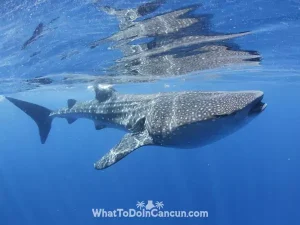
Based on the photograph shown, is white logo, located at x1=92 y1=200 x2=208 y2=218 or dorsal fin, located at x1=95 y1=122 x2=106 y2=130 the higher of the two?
dorsal fin, located at x1=95 y1=122 x2=106 y2=130

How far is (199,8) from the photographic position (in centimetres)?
841

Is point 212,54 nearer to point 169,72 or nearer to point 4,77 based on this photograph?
point 169,72

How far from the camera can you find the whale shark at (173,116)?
218 inches

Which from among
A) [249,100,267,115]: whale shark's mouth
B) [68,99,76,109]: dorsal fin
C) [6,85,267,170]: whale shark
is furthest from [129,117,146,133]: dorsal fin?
[68,99,76,109]: dorsal fin

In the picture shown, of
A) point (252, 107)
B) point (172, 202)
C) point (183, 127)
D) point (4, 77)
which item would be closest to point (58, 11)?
point (183, 127)

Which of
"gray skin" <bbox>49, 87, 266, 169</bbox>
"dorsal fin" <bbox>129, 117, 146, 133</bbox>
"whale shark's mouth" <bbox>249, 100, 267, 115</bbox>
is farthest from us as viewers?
"dorsal fin" <bbox>129, 117, 146, 133</bbox>

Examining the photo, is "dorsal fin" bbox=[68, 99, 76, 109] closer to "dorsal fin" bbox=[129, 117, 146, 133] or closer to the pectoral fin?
"dorsal fin" bbox=[129, 117, 146, 133]

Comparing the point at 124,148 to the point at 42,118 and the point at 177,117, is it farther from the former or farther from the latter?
the point at 42,118

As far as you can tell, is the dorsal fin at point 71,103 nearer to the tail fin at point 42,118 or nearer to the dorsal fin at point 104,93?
the tail fin at point 42,118

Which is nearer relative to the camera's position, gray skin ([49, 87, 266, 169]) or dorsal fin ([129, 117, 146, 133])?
gray skin ([49, 87, 266, 169])

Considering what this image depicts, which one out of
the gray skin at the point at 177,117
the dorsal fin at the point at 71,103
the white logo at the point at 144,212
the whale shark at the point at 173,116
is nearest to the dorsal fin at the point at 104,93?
the whale shark at the point at 173,116

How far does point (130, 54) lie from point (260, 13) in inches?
248

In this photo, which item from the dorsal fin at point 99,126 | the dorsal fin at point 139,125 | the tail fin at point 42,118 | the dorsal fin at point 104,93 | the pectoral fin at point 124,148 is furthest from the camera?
the tail fin at point 42,118

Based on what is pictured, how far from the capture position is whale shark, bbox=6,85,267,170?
5.53 meters
